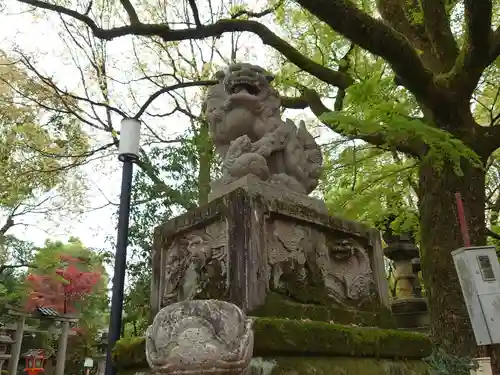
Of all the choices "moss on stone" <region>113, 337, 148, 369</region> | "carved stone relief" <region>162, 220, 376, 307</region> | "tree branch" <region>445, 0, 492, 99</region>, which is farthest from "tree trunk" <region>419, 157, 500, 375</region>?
"moss on stone" <region>113, 337, 148, 369</region>

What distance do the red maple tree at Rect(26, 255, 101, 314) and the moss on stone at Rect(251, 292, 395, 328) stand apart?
18.3 metres

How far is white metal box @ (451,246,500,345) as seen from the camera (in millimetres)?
3635

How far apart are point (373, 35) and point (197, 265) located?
3.17 metres

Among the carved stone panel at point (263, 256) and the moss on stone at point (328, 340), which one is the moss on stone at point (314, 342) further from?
the carved stone panel at point (263, 256)

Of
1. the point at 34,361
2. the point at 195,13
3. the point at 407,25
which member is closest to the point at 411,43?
the point at 407,25

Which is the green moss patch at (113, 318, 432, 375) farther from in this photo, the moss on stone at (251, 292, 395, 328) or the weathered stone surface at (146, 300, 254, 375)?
the weathered stone surface at (146, 300, 254, 375)

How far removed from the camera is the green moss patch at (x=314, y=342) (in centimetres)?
255

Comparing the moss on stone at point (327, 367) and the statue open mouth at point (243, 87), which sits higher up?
the statue open mouth at point (243, 87)

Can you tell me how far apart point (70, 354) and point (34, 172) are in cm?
1433

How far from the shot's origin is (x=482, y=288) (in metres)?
3.85

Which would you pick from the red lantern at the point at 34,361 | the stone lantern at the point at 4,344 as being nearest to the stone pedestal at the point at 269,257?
the stone lantern at the point at 4,344

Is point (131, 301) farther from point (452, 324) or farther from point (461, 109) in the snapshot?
point (461, 109)

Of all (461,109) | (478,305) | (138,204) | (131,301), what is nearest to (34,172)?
(138,204)

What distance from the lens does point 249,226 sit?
119 inches
